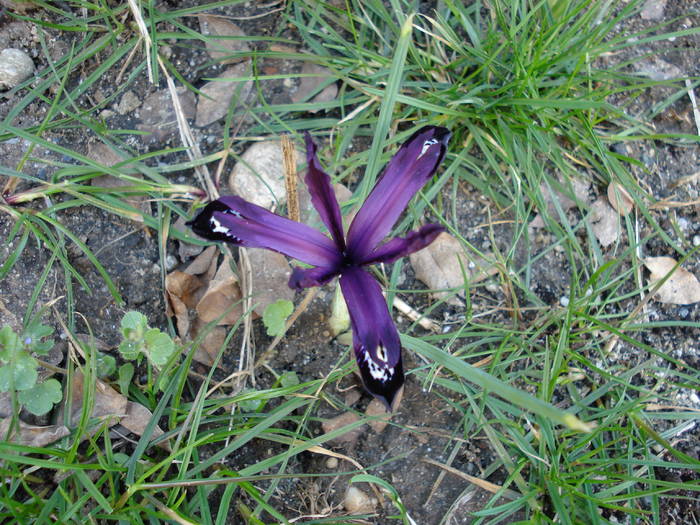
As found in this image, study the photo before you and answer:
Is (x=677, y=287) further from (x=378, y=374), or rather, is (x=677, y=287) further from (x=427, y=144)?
(x=378, y=374)

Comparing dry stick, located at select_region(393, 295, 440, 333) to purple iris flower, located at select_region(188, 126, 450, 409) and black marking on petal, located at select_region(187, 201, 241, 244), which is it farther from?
black marking on petal, located at select_region(187, 201, 241, 244)

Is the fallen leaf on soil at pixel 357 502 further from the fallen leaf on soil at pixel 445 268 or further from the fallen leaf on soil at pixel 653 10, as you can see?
the fallen leaf on soil at pixel 653 10

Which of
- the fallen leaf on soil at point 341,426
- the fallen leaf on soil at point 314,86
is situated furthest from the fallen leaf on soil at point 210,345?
the fallen leaf on soil at point 314,86

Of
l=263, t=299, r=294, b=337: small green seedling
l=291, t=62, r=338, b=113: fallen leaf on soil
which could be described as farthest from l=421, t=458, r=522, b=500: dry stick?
l=291, t=62, r=338, b=113: fallen leaf on soil

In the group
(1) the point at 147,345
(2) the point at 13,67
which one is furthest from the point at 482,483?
(2) the point at 13,67

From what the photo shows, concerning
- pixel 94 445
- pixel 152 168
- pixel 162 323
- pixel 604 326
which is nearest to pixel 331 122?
pixel 152 168
